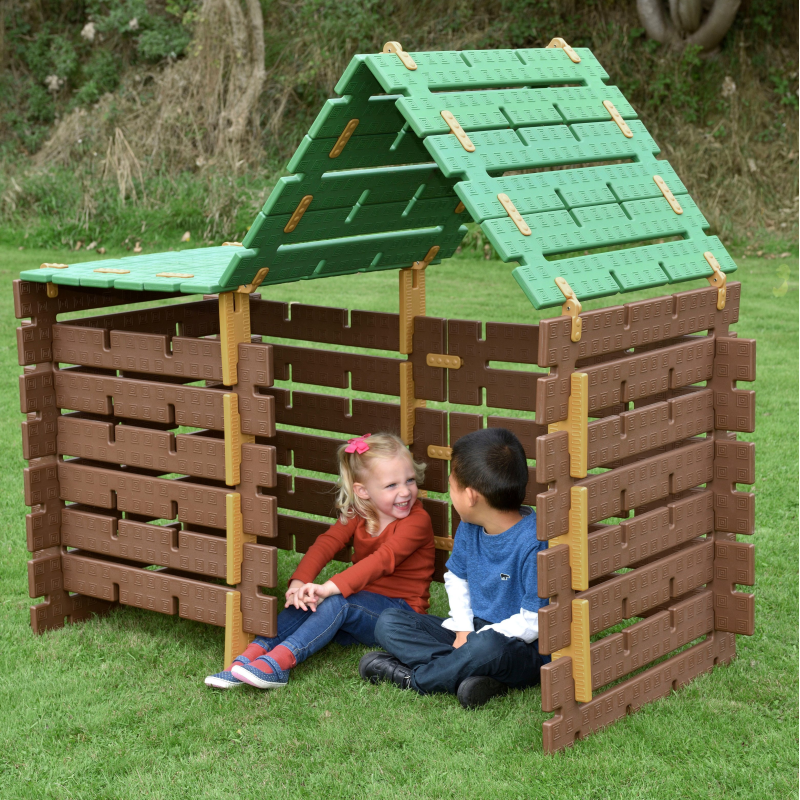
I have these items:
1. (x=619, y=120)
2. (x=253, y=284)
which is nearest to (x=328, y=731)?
(x=253, y=284)

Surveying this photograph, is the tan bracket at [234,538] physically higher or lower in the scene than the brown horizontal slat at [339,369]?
lower

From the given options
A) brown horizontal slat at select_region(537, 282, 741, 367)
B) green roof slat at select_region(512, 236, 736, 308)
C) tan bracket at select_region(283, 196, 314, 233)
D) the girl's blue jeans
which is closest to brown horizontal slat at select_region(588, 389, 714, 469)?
brown horizontal slat at select_region(537, 282, 741, 367)

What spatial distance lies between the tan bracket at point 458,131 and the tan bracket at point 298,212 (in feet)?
1.88

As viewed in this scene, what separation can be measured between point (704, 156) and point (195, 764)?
11937mm

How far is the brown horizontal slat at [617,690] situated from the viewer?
340 centimetres

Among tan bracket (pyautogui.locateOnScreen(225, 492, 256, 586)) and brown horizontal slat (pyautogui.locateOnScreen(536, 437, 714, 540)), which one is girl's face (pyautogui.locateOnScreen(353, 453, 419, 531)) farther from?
brown horizontal slat (pyautogui.locateOnScreen(536, 437, 714, 540))

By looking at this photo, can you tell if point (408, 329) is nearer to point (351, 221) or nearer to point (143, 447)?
point (351, 221)

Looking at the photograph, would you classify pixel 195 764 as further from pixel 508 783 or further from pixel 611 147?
pixel 611 147

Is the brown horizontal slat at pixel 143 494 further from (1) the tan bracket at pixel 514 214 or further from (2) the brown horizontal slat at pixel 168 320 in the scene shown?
(1) the tan bracket at pixel 514 214

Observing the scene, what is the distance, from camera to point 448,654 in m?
3.96

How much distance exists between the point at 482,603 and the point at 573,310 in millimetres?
1282

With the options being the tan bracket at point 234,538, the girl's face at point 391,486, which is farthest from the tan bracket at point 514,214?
the tan bracket at point 234,538

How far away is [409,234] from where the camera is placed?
4531mm

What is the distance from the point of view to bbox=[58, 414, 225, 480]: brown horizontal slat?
3.96 metres
